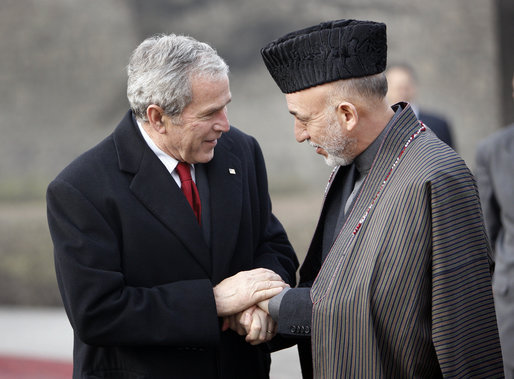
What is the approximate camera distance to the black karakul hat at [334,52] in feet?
8.30

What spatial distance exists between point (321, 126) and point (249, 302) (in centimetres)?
67

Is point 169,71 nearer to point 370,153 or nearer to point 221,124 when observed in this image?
point 221,124

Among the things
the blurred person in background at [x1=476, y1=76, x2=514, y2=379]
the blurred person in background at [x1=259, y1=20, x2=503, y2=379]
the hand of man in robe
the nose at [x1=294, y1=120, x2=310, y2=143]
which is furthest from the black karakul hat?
the blurred person in background at [x1=476, y1=76, x2=514, y2=379]

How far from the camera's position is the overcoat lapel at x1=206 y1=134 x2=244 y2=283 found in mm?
2754

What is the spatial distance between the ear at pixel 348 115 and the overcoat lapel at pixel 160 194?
638 mm

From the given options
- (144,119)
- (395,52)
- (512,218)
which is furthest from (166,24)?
(144,119)

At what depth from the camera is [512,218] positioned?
4457 mm

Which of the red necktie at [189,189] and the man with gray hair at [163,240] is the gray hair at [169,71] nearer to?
the man with gray hair at [163,240]

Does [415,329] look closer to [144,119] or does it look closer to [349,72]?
[349,72]

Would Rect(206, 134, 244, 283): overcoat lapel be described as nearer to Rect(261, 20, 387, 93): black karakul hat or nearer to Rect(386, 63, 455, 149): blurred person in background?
Rect(261, 20, 387, 93): black karakul hat

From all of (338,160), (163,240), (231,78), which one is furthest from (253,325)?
(231,78)

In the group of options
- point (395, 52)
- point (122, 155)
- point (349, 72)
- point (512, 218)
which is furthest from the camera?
point (395, 52)

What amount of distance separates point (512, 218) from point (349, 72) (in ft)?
7.69

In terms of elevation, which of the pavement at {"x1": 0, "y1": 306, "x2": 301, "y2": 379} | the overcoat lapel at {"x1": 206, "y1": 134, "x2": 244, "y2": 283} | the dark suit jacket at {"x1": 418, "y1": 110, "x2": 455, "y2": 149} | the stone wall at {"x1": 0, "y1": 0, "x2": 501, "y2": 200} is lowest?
the pavement at {"x1": 0, "y1": 306, "x2": 301, "y2": 379}
